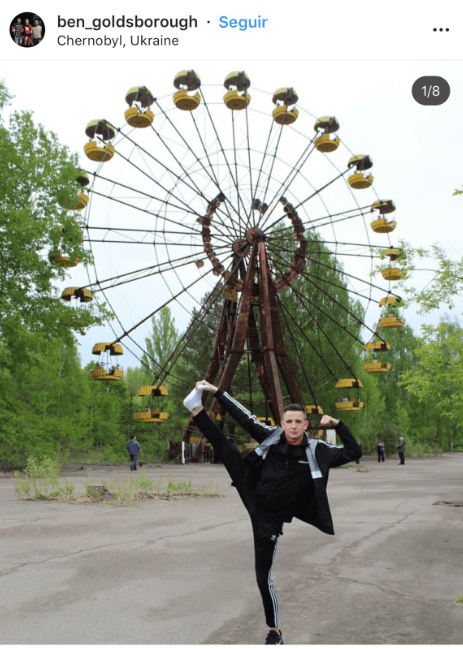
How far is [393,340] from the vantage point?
53.9 metres

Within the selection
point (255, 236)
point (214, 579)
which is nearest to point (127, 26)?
point (214, 579)

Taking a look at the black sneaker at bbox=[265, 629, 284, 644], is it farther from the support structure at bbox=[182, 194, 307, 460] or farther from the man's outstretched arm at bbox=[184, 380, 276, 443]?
the support structure at bbox=[182, 194, 307, 460]

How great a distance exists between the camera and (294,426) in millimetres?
4090

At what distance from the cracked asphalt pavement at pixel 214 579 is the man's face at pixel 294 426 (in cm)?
134

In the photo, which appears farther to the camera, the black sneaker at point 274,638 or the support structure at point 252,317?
the support structure at point 252,317

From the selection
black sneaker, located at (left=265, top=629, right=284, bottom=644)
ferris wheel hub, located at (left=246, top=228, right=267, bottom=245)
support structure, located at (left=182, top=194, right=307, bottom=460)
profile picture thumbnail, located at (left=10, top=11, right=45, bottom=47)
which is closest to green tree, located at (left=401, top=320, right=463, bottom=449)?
support structure, located at (left=182, top=194, right=307, bottom=460)

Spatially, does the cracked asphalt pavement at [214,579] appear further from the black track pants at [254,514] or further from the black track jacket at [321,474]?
the black track jacket at [321,474]

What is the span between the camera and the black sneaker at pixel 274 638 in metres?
3.70

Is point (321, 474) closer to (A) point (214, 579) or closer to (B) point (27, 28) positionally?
(A) point (214, 579)

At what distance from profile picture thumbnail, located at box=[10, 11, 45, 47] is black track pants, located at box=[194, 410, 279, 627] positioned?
10.1 ft

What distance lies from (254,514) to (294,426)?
0.68 meters

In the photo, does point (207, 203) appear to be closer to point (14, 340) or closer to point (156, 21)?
point (14, 340)

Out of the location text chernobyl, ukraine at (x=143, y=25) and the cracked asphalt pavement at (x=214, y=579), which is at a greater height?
the location text chernobyl, ukraine at (x=143, y=25)

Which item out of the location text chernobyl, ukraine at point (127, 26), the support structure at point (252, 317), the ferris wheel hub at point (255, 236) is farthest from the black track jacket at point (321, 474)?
the ferris wheel hub at point (255, 236)
